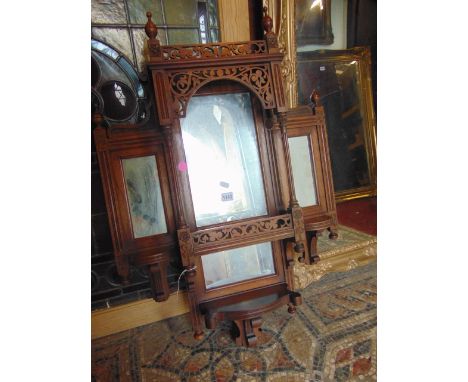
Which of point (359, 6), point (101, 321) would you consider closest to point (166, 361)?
point (101, 321)

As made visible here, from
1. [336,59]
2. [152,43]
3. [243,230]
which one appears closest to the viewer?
[152,43]

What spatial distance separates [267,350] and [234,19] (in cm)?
155

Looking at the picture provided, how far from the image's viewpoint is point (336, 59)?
1523mm

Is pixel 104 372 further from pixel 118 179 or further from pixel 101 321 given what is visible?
pixel 118 179

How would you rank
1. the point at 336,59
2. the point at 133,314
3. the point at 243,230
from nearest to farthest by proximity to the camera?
the point at 243,230 < the point at 133,314 < the point at 336,59

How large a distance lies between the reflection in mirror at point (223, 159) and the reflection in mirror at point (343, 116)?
55 centimetres

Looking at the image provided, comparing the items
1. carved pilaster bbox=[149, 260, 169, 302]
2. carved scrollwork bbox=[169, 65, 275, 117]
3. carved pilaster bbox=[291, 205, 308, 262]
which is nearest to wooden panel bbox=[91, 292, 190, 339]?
carved pilaster bbox=[149, 260, 169, 302]

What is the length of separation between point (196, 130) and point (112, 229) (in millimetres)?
550

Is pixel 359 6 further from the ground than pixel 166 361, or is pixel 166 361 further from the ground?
pixel 359 6

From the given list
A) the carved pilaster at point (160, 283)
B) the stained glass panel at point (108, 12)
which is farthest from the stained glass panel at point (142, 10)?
the carved pilaster at point (160, 283)

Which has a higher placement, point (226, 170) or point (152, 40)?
point (152, 40)

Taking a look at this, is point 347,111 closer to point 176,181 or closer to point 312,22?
point 312,22

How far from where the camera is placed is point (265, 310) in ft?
3.44

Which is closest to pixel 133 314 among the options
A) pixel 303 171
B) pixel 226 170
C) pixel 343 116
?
pixel 226 170
